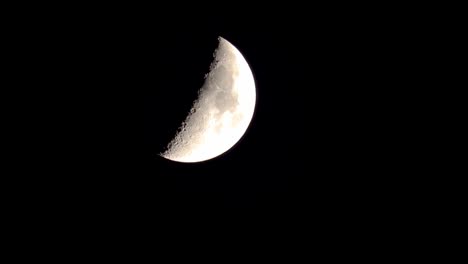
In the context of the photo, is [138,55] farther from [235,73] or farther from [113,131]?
[235,73]

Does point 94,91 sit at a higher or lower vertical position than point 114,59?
lower

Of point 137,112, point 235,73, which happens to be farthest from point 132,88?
point 235,73

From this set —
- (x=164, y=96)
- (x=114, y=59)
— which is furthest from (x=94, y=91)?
(x=164, y=96)

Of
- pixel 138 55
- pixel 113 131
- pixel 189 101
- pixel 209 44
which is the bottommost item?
pixel 113 131

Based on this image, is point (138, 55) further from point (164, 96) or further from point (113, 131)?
point (113, 131)

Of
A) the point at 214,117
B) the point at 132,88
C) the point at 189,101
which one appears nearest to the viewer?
the point at 132,88

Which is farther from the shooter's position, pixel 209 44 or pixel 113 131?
pixel 209 44

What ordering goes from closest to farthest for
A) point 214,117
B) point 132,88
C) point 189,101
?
point 132,88 → point 189,101 → point 214,117
